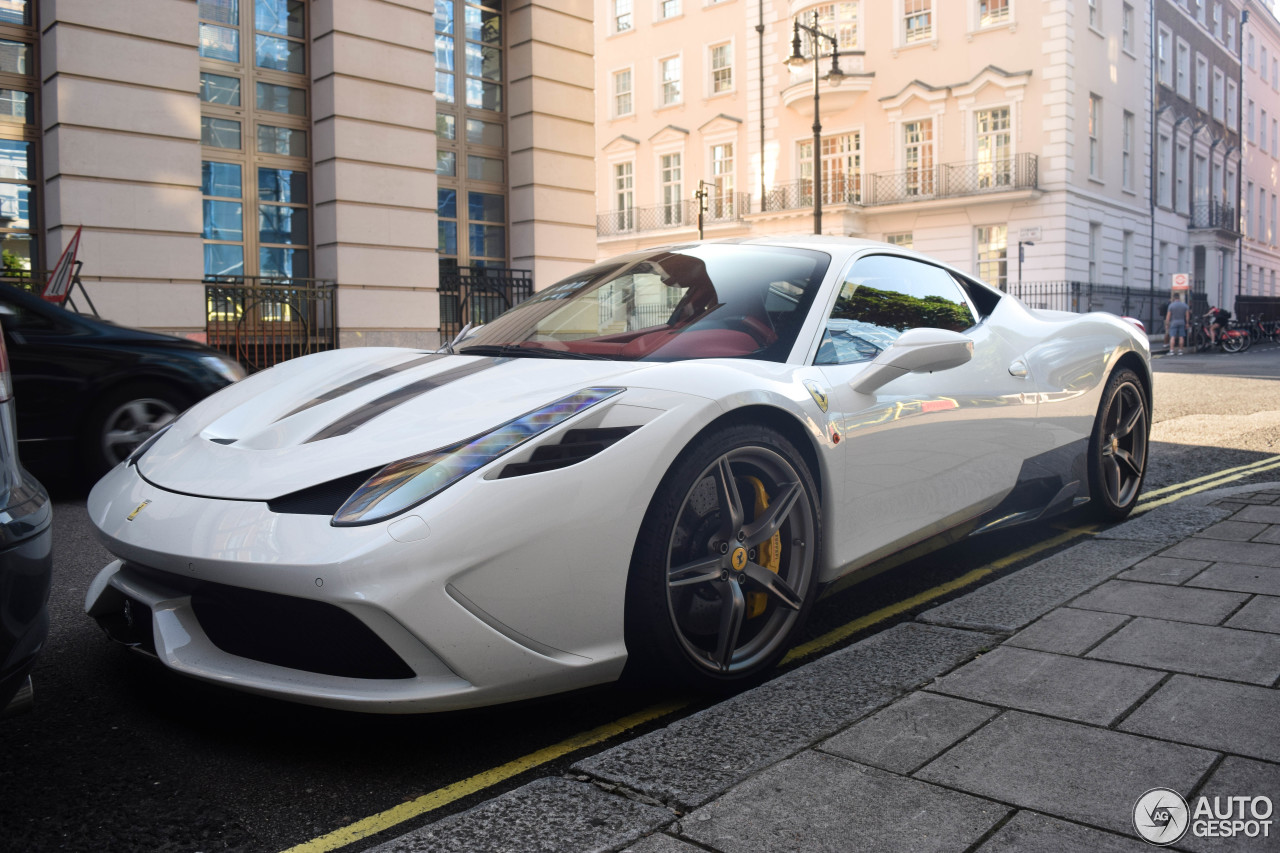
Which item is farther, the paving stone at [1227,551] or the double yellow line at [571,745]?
the paving stone at [1227,551]

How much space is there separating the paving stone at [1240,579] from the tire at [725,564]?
5.21ft

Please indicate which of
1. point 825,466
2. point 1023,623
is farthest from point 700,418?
point 1023,623

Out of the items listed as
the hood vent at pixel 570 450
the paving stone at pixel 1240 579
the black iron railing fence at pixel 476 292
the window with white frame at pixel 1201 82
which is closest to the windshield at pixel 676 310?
the hood vent at pixel 570 450

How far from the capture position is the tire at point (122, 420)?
5895mm

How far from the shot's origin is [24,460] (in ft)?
19.0

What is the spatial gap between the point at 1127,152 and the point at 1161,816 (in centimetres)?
3952

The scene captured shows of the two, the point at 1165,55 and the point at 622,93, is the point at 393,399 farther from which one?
the point at 1165,55

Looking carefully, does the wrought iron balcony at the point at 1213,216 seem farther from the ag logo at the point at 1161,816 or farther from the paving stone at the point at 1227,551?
the ag logo at the point at 1161,816

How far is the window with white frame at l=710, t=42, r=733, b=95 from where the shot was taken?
3869 centimetres

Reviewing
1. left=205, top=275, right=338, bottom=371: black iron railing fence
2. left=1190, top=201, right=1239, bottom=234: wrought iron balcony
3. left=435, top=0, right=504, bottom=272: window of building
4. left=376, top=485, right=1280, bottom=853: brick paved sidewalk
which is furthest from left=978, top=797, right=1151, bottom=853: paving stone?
left=1190, top=201, right=1239, bottom=234: wrought iron balcony

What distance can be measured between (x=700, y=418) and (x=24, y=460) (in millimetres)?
4799

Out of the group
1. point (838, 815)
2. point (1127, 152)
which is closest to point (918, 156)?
point (1127, 152)

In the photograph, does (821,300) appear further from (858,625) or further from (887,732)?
(887,732)

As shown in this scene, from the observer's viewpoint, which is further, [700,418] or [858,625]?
[858,625]
